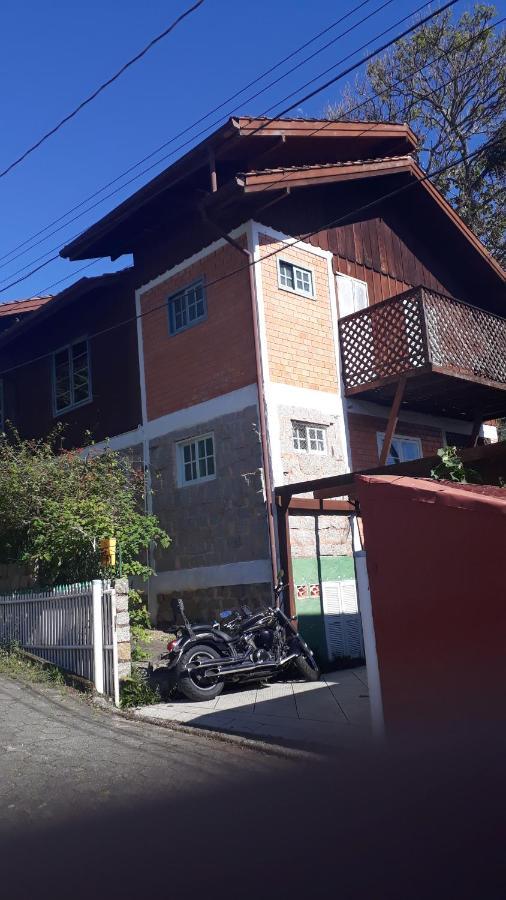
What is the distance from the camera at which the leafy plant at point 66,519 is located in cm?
999

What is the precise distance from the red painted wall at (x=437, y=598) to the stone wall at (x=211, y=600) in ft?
15.3

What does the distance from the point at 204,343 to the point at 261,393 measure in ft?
5.88

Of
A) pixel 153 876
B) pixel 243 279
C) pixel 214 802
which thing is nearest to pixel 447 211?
pixel 243 279

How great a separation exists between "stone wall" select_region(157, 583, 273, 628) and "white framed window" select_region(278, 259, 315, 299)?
480 centimetres

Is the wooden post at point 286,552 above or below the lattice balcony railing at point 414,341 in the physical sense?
below

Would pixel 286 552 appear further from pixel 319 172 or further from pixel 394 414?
pixel 319 172

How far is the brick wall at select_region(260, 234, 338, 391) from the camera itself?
1184cm

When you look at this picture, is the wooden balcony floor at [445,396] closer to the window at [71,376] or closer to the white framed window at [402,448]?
the white framed window at [402,448]

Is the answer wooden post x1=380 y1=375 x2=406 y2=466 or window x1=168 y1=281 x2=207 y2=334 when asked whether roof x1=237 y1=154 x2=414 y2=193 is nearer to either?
window x1=168 y1=281 x2=207 y2=334

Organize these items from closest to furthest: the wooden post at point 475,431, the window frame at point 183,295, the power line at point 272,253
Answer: the power line at point 272,253
the window frame at point 183,295
the wooden post at point 475,431

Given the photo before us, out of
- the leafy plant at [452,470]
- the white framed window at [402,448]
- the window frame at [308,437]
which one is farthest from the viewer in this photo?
the white framed window at [402,448]

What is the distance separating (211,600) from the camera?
11.9 m

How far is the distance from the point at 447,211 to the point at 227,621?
33.3 feet

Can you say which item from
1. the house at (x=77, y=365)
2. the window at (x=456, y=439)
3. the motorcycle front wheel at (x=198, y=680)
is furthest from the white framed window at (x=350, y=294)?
the motorcycle front wheel at (x=198, y=680)
